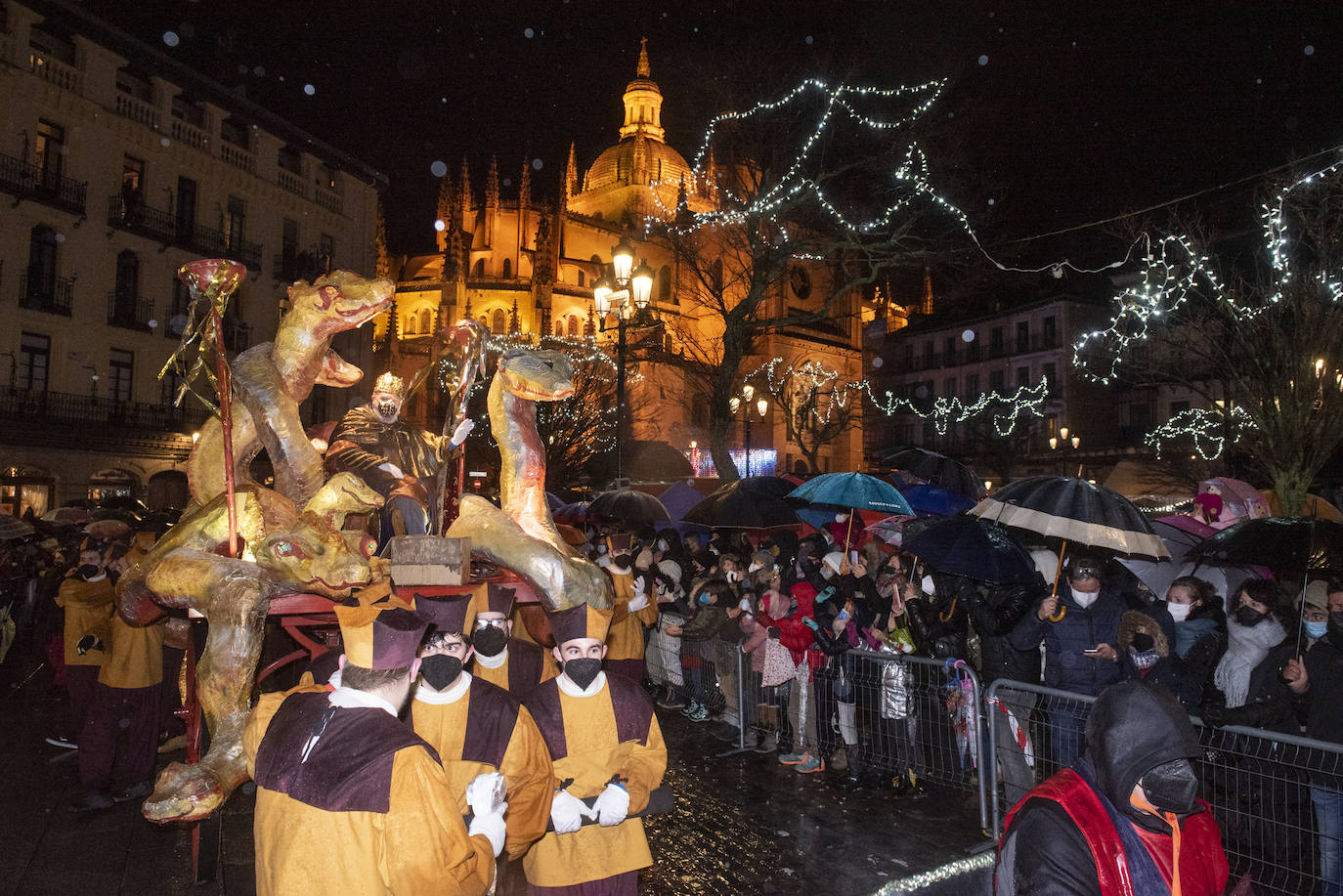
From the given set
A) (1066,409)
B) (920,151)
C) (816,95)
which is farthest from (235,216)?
(1066,409)

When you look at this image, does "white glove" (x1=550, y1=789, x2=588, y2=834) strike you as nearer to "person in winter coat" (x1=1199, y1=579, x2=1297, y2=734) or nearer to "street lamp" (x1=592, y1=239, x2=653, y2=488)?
"person in winter coat" (x1=1199, y1=579, x2=1297, y2=734)

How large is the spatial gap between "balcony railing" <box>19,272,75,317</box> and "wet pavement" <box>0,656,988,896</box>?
20.7 metres

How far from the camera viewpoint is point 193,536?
4.48 m

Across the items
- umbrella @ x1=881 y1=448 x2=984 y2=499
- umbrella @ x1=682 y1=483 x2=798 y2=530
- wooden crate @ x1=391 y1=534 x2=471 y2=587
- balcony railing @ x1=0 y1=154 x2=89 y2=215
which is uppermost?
balcony railing @ x1=0 y1=154 x2=89 y2=215

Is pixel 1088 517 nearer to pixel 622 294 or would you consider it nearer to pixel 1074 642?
pixel 1074 642

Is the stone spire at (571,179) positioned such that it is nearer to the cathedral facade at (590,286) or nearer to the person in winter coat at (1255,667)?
the cathedral facade at (590,286)

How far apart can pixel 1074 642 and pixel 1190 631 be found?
1099 mm

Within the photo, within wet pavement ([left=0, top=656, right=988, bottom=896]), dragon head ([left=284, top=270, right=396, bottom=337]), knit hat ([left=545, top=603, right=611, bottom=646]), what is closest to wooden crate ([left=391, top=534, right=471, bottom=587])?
knit hat ([left=545, top=603, right=611, bottom=646])

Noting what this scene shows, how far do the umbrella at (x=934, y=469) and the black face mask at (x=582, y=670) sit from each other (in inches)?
238

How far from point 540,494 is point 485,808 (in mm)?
2411

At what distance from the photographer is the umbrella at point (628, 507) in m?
11.6

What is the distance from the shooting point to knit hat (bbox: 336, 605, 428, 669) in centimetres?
269

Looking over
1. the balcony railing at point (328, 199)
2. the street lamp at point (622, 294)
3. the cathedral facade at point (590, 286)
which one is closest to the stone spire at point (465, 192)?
the cathedral facade at point (590, 286)

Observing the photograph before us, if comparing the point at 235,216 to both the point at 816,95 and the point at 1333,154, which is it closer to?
the point at 816,95
